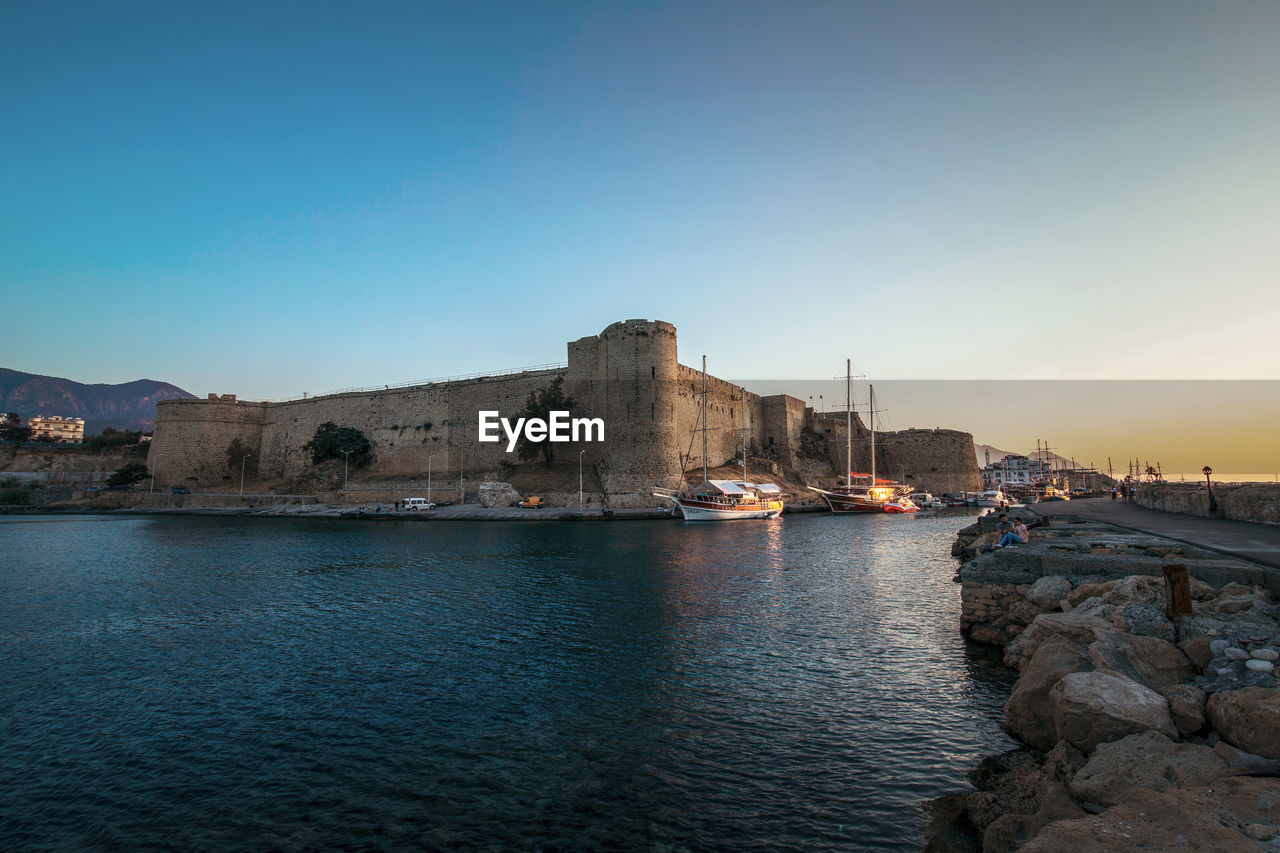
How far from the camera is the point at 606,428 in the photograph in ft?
124

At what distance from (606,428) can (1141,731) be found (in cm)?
3428

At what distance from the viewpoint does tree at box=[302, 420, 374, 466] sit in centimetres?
4759

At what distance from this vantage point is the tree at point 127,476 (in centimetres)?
5119

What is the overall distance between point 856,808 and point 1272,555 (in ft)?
22.0

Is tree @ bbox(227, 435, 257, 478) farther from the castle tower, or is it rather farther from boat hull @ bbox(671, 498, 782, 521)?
boat hull @ bbox(671, 498, 782, 521)

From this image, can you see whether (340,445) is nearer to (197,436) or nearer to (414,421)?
(414,421)

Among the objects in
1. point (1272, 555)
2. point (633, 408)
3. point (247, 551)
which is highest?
point (633, 408)

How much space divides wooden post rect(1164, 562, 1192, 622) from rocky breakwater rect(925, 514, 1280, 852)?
0.07 metres

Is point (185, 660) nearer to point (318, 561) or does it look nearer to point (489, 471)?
point (318, 561)

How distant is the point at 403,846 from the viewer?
4.14 meters

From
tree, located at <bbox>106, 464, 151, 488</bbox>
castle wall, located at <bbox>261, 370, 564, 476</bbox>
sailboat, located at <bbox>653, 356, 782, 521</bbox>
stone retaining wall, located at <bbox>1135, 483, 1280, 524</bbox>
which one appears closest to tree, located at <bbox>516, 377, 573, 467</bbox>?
castle wall, located at <bbox>261, 370, 564, 476</bbox>

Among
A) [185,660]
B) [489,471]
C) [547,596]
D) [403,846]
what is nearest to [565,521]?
[489,471]

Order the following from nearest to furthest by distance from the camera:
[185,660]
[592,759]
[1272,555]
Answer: [592,759] → [1272,555] → [185,660]
